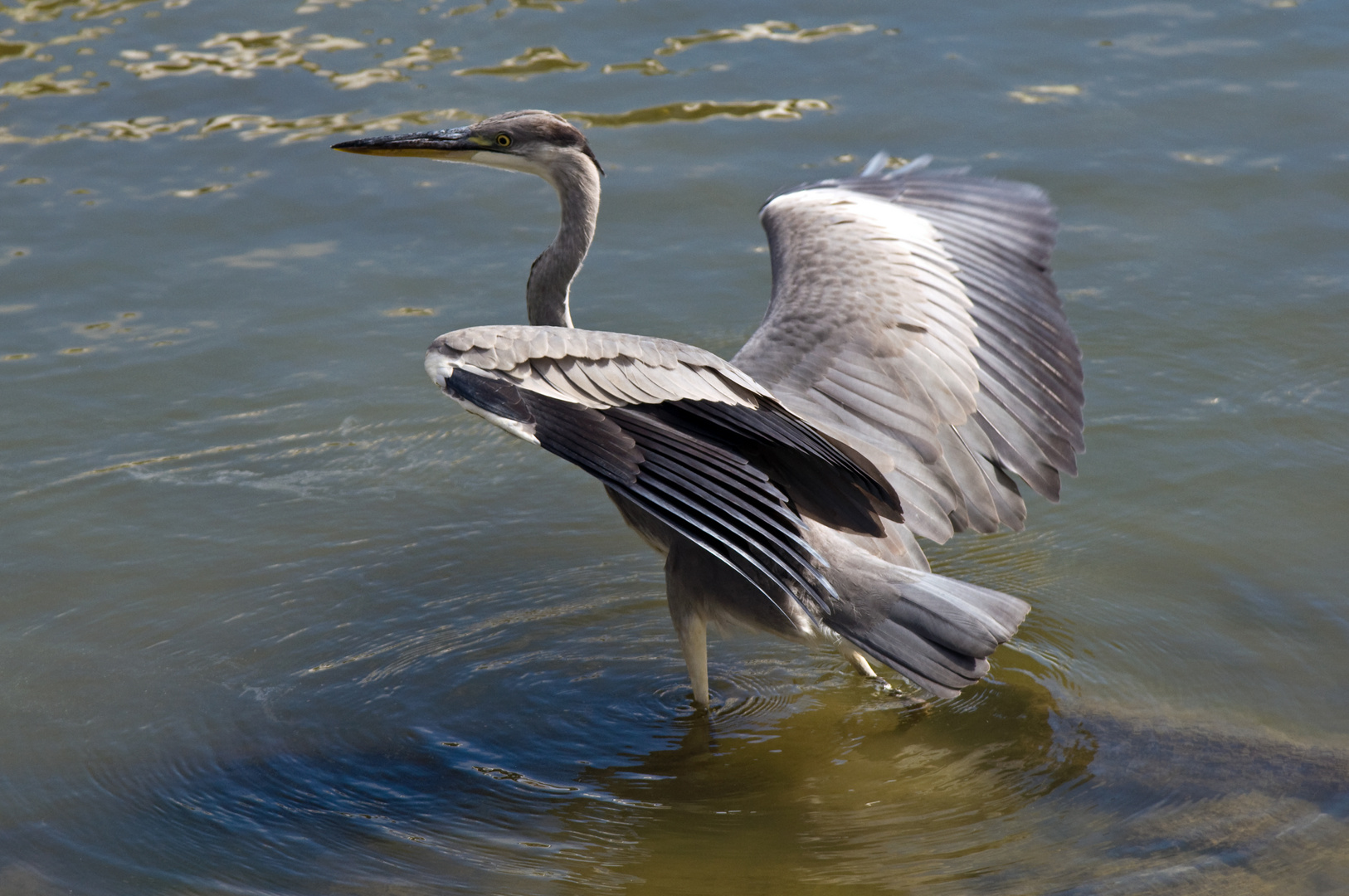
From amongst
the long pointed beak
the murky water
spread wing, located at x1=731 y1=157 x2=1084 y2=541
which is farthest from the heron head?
the murky water

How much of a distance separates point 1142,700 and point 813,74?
5.50 metres

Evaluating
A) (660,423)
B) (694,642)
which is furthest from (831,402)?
(660,423)

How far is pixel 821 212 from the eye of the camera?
563cm

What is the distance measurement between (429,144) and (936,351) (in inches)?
76.8

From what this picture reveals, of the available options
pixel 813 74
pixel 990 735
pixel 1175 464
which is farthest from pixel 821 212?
pixel 813 74

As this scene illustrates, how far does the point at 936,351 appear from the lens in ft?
15.9

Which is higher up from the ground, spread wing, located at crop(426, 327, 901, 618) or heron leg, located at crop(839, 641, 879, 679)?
spread wing, located at crop(426, 327, 901, 618)

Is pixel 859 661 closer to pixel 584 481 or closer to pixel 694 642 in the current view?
pixel 694 642

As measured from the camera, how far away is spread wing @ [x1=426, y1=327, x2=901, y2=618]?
3588 mm

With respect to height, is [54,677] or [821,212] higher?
[821,212]

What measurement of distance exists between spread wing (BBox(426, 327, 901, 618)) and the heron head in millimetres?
1669

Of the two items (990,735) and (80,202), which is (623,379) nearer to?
(990,735)

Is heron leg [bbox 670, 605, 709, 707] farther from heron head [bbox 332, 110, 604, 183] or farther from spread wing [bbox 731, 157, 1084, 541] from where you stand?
heron head [bbox 332, 110, 604, 183]

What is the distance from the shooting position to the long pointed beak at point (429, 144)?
534cm
